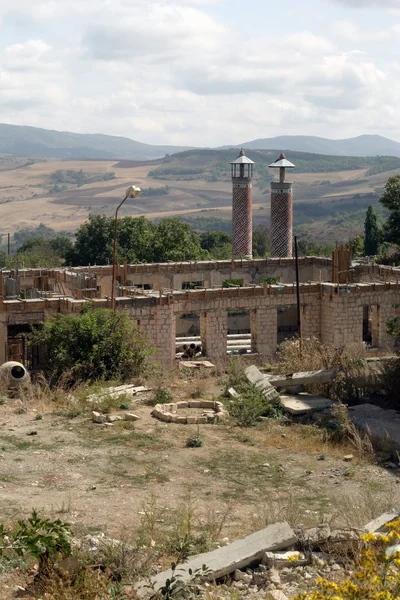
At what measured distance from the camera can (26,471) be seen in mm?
13289

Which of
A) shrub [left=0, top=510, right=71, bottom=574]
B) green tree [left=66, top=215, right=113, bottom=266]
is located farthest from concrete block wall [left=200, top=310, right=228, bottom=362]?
green tree [left=66, top=215, right=113, bottom=266]

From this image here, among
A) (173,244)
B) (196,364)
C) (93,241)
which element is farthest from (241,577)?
(93,241)

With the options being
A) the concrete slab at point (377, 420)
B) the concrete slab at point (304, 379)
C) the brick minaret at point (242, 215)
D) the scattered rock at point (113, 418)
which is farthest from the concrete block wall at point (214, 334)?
the brick minaret at point (242, 215)

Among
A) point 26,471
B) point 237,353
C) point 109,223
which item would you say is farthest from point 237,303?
point 109,223

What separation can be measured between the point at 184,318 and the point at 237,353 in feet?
19.0

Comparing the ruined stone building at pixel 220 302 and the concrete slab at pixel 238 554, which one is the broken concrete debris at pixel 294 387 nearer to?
the ruined stone building at pixel 220 302

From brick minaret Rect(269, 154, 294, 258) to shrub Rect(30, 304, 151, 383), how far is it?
2190cm

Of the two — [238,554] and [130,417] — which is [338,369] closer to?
[130,417]

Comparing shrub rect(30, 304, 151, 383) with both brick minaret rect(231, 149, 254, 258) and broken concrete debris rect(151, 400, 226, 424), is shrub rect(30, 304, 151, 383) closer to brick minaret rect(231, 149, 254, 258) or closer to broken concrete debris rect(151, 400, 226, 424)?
broken concrete debris rect(151, 400, 226, 424)

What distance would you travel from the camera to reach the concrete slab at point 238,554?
9.21 meters

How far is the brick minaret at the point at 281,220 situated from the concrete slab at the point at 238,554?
108 feet

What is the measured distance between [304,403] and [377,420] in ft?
4.86

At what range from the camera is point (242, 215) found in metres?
44.3

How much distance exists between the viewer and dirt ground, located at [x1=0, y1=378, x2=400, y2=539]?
11.4 metres
